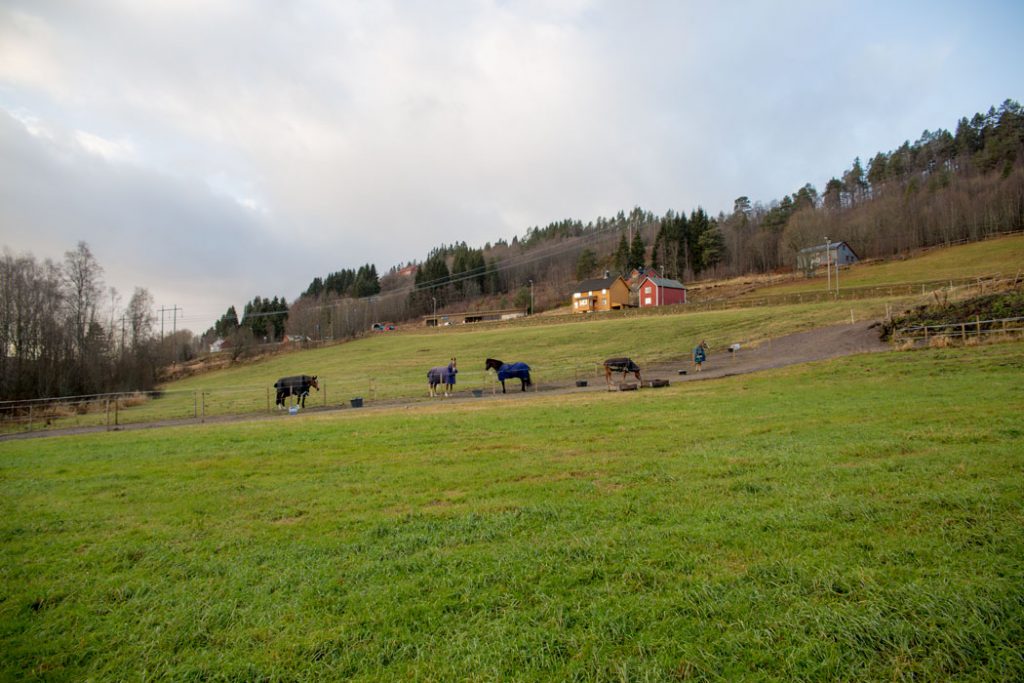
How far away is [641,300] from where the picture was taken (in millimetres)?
86375

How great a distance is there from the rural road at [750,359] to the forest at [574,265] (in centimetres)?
3337

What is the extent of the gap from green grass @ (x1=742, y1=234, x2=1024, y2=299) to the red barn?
13.7m

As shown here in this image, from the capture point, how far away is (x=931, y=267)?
6762 cm

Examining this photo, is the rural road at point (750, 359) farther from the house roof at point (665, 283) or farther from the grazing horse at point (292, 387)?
the house roof at point (665, 283)

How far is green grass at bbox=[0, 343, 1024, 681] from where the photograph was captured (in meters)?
3.31

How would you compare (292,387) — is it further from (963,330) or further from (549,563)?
(963,330)

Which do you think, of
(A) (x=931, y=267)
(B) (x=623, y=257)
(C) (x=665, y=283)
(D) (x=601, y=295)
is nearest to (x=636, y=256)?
(B) (x=623, y=257)

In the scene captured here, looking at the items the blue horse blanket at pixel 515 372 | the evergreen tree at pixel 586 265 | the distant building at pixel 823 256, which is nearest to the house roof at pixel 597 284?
the distant building at pixel 823 256

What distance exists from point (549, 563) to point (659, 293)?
3308 inches

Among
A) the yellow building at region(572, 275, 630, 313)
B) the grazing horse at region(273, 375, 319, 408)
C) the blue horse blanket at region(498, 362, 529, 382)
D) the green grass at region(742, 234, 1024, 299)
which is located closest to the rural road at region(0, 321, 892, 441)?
the blue horse blanket at region(498, 362, 529, 382)

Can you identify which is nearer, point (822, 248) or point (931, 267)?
point (931, 267)

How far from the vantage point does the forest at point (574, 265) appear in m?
46.8

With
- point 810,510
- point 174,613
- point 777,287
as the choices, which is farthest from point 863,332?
point 777,287

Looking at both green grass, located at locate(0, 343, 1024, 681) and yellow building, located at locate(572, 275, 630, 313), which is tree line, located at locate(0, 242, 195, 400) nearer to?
green grass, located at locate(0, 343, 1024, 681)
